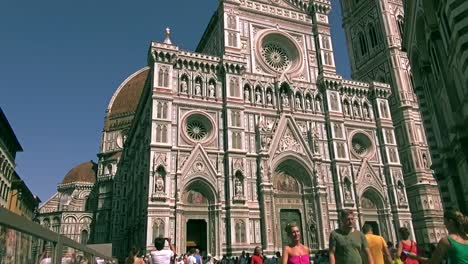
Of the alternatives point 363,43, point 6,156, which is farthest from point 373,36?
point 6,156

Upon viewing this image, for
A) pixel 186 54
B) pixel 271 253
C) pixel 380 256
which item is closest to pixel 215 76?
pixel 186 54

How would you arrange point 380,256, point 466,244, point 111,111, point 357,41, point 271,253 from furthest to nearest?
point 111,111, point 357,41, point 271,253, point 380,256, point 466,244

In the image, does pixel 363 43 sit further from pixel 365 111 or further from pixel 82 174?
pixel 82 174

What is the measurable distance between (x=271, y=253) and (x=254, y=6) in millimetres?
22234

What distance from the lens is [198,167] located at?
26.5 metres

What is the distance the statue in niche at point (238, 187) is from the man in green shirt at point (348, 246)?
826 inches

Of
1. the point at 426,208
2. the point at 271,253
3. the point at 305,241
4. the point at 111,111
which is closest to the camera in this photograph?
the point at 271,253

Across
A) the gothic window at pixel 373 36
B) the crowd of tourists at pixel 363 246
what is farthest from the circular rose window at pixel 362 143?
the crowd of tourists at pixel 363 246

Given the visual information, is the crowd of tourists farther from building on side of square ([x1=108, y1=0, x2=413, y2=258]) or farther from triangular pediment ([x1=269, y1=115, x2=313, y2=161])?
triangular pediment ([x1=269, y1=115, x2=313, y2=161])

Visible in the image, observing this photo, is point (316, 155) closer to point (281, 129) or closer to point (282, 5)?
point (281, 129)

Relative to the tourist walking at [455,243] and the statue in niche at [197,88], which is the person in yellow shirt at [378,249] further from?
the statue in niche at [197,88]

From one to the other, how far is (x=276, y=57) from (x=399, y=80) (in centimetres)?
1457

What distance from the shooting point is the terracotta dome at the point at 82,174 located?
61.2m

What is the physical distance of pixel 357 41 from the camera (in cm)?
4559
